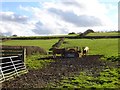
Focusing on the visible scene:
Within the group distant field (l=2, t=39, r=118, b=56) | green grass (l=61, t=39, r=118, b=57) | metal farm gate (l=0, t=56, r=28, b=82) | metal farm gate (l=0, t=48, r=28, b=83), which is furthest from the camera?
distant field (l=2, t=39, r=118, b=56)

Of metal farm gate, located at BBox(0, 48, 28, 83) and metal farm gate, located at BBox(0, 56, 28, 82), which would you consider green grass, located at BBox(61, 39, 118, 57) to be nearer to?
metal farm gate, located at BBox(0, 48, 28, 83)

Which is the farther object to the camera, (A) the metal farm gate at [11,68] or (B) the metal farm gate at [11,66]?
(B) the metal farm gate at [11,66]

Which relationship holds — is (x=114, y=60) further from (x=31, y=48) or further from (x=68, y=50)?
(x=31, y=48)

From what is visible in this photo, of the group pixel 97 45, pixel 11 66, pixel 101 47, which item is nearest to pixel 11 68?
pixel 11 66

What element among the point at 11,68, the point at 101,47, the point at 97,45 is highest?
the point at 11,68

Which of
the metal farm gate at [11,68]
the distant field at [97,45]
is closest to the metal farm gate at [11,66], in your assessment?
the metal farm gate at [11,68]

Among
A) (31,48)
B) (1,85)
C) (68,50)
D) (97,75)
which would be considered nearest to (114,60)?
(68,50)

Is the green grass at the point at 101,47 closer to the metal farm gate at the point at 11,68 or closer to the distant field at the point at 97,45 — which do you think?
the distant field at the point at 97,45

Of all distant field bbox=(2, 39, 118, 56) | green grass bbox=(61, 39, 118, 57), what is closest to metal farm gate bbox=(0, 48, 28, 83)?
green grass bbox=(61, 39, 118, 57)

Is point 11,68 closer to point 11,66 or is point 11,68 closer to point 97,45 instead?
point 11,66

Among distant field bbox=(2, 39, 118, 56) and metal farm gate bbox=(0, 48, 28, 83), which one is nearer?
metal farm gate bbox=(0, 48, 28, 83)

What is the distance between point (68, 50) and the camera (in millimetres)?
33906

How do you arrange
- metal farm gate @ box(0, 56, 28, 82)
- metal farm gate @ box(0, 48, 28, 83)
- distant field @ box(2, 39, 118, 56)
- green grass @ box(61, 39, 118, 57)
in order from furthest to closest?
distant field @ box(2, 39, 118, 56) → green grass @ box(61, 39, 118, 57) → metal farm gate @ box(0, 48, 28, 83) → metal farm gate @ box(0, 56, 28, 82)

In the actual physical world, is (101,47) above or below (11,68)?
below
